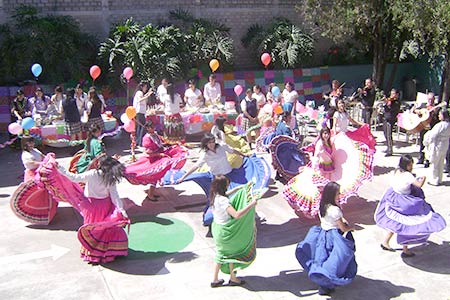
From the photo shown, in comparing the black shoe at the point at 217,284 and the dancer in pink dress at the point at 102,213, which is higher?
the dancer in pink dress at the point at 102,213

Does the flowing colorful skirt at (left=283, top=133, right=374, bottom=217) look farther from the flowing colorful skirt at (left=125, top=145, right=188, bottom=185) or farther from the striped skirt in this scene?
the striped skirt

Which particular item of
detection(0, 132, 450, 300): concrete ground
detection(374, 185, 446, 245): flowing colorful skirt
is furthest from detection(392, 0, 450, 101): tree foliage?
detection(374, 185, 446, 245): flowing colorful skirt

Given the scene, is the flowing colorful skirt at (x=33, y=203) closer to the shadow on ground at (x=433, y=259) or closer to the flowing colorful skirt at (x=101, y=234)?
the flowing colorful skirt at (x=101, y=234)

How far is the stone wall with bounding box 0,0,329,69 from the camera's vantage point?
16.7m

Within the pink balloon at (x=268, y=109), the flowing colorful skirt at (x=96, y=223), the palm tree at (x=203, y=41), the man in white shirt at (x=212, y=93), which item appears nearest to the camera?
the flowing colorful skirt at (x=96, y=223)

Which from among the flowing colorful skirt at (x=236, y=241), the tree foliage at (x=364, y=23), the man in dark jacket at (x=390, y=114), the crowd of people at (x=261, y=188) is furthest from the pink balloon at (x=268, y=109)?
the flowing colorful skirt at (x=236, y=241)

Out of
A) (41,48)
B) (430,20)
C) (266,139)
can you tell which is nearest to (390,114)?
(430,20)

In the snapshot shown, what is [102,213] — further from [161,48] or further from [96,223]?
[161,48]

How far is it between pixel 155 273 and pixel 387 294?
290 cm

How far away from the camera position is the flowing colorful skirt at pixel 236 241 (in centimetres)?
609

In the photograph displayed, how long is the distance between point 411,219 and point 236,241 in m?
2.48

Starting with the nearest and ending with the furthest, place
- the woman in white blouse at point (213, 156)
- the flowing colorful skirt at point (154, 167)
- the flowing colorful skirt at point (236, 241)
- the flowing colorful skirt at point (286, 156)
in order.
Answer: the flowing colorful skirt at point (236, 241), the woman in white blouse at point (213, 156), the flowing colorful skirt at point (154, 167), the flowing colorful skirt at point (286, 156)

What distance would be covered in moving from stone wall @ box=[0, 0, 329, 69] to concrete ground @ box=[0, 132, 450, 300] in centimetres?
905

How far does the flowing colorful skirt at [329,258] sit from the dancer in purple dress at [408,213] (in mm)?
1194
